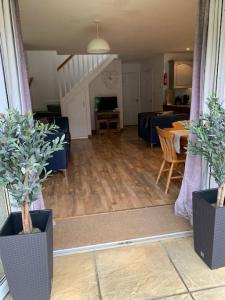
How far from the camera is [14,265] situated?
146 centimetres

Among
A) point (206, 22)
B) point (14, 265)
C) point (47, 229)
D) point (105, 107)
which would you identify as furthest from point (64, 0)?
point (105, 107)

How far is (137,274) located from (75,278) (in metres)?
0.47

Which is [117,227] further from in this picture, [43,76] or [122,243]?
[43,76]

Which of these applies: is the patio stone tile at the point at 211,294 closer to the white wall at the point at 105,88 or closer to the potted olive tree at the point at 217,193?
the potted olive tree at the point at 217,193

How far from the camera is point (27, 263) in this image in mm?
1463

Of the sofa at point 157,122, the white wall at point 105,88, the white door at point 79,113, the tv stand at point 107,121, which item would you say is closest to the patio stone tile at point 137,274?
the sofa at point 157,122

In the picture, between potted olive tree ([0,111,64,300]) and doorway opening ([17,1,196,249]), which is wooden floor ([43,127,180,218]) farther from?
potted olive tree ([0,111,64,300])

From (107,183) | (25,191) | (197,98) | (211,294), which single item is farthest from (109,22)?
(211,294)

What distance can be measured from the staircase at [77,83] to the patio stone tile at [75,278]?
5556mm

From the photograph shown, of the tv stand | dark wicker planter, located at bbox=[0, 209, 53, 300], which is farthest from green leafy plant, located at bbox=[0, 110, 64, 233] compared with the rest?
the tv stand

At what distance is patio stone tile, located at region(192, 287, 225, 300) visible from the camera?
156cm

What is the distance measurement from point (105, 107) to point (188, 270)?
22.4 feet

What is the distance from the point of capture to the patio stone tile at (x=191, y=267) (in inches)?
66.0

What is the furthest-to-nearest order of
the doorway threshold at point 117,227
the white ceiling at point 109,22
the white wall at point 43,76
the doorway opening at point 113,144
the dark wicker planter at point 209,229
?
the white wall at point 43,76 < the white ceiling at point 109,22 < the doorway opening at point 113,144 < the doorway threshold at point 117,227 < the dark wicker planter at point 209,229
